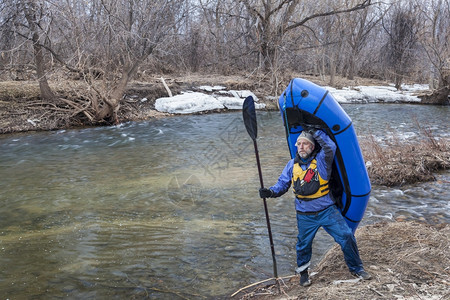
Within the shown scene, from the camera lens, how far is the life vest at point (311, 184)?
3.46 m

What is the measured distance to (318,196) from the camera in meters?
3.47

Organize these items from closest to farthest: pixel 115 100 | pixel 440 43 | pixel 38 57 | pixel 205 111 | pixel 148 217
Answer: pixel 148 217 < pixel 38 57 < pixel 115 100 < pixel 205 111 < pixel 440 43

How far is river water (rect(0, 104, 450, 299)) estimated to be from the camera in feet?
14.0

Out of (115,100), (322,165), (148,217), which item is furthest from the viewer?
(115,100)

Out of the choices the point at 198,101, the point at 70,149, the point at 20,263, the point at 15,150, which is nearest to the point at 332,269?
the point at 20,263

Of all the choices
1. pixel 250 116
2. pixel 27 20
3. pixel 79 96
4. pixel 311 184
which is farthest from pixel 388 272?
pixel 79 96

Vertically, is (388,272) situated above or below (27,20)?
below

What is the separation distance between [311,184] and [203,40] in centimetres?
2213

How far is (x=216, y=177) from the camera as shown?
8195 millimetres

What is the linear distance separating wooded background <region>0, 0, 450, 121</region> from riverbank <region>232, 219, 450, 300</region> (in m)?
11.1

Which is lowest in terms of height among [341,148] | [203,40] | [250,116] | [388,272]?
[388,272]

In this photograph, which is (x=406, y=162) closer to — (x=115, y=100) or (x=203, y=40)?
(x=115, y=100)

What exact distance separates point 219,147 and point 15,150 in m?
5.68

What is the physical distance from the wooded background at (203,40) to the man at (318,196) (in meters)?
10.9
